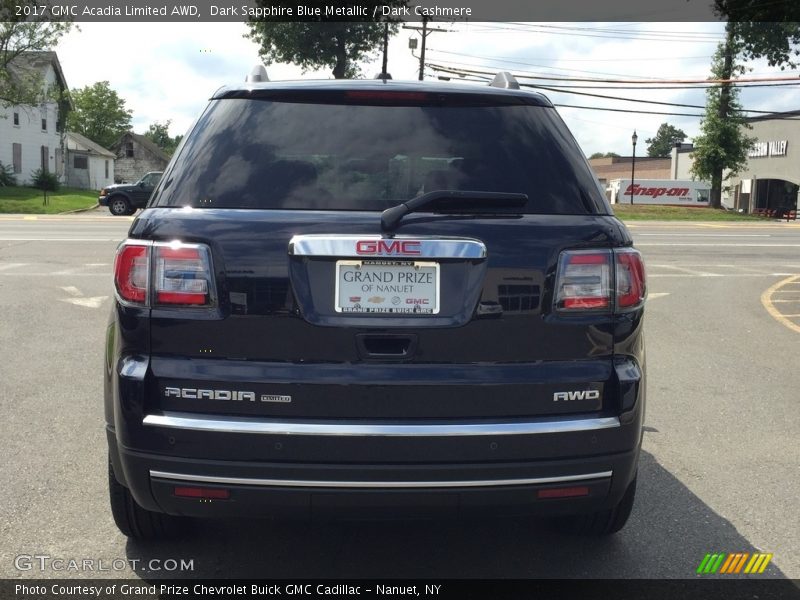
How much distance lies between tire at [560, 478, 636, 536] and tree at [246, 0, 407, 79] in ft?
168

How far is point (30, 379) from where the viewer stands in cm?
645

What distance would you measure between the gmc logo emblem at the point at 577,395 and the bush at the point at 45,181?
Answer: 172 ft

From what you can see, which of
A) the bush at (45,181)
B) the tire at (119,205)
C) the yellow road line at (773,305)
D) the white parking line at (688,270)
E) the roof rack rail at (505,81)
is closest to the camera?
the roof rack rail at (505,81)

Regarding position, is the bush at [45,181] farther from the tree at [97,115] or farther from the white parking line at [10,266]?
the tree at [97,115]

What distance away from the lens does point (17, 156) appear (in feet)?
177

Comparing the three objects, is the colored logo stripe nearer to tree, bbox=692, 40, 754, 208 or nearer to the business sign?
tree, bbox=692, 40, 754, 208

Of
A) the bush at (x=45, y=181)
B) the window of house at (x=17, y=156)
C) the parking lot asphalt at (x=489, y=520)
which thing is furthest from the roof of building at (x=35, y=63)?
the parking lot asphalt at (x=489, y=520)

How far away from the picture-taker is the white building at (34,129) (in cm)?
5191

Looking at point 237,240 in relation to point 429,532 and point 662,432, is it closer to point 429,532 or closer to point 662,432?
point 429,532

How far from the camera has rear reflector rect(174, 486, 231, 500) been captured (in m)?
2.77

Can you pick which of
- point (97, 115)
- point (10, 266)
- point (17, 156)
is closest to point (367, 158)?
point (10, 266)

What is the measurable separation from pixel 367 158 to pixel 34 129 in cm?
5985

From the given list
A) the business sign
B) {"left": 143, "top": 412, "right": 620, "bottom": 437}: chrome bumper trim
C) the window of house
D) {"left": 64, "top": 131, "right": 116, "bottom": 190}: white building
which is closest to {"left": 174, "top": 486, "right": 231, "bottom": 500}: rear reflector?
{"left": 143, "top": 412, "right": 620, "bottom": 437}: chrome bumper trim

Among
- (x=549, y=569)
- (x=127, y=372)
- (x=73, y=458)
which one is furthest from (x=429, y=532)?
(x=73, y=458)
